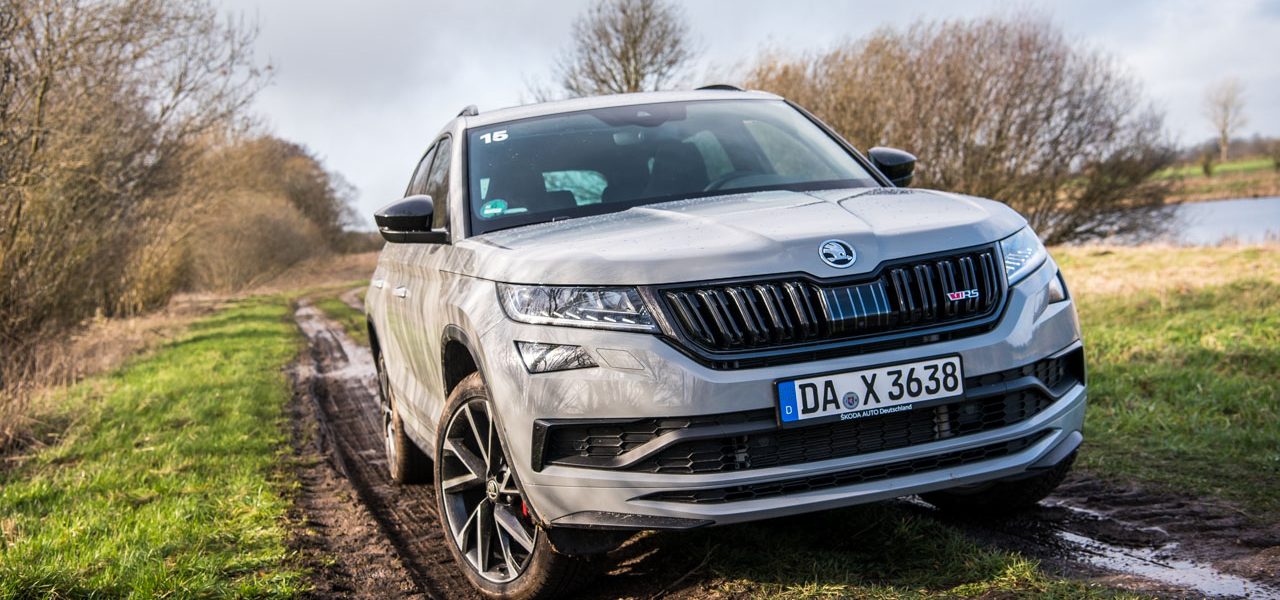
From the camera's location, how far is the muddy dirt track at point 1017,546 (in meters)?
3.43

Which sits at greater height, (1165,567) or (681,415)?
(681,415)

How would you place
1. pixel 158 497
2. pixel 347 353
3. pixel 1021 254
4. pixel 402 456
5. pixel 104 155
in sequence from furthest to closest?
pixel 104 155 → pixel 347 353 → pixel 158 497 → pixel 402 456 → pixel 1021 254

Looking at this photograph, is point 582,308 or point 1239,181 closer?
point 582,308

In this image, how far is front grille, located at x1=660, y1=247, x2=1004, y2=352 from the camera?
2.99 m

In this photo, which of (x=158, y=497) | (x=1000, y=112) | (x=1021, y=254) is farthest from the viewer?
(x=1000, y=112)

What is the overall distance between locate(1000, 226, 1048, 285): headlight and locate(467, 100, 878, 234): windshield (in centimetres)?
96

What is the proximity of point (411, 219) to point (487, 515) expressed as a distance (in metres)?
1.31

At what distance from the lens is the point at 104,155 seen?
16422 mm

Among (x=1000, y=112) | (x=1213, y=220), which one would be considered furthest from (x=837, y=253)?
(x=1213, y=220)

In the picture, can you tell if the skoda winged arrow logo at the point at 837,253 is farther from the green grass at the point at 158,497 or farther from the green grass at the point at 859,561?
the green grass at the point at 158,497

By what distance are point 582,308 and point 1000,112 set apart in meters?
23.6

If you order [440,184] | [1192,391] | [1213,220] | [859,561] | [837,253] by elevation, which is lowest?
[1213,220]

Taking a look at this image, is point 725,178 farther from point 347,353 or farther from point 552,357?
point 347,353

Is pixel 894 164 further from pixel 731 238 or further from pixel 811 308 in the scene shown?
pixel 811 308
